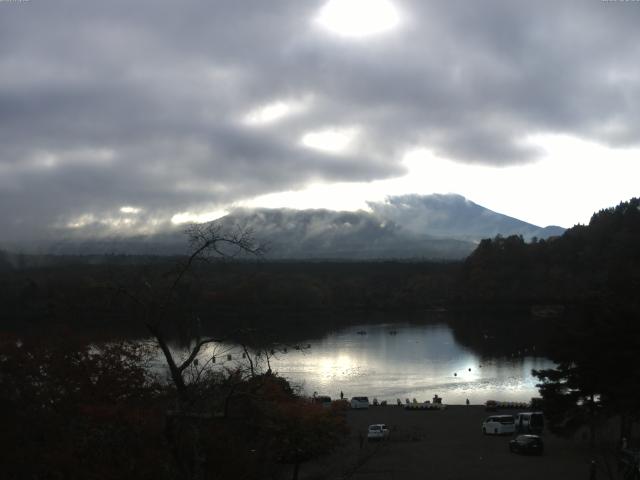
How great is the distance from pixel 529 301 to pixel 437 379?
31802 mm

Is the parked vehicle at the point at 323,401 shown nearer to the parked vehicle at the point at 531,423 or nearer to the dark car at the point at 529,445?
the parked vehicle at the point at 531,423

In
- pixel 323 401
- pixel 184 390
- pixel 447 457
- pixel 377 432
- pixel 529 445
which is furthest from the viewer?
pixel 323 401

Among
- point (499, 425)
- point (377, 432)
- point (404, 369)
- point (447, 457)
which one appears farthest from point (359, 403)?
point (404, 369)

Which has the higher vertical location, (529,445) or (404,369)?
(529,445)

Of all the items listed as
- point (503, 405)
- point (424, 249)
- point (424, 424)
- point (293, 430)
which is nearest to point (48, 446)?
point (293, 430)

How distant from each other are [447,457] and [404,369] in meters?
17.6

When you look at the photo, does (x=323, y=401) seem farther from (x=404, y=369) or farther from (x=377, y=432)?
(x=404, y=369)

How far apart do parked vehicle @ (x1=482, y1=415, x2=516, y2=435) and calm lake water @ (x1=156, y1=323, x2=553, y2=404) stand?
541cm

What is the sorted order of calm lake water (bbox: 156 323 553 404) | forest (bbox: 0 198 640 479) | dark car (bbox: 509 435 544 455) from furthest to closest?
calm lake water (bbox: 156 323 553 404) < dark car (bbox: 509 435 544 455) < forest (bbox: 0 198 640 479)

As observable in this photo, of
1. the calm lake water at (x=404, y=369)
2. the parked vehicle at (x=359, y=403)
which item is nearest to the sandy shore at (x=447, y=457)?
the parked vehicle at (x=359, y=403)

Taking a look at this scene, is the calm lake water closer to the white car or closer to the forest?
the white car

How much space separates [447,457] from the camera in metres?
13.2

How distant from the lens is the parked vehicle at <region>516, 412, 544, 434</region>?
15.4 metres

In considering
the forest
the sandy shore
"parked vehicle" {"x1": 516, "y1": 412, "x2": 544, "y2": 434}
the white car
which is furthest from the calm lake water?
the forest
